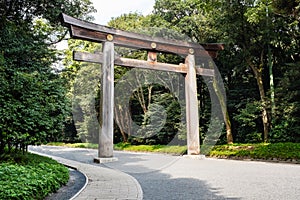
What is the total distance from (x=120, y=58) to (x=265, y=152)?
20.3 feet

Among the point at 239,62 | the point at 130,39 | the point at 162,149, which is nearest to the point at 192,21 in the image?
the point at 239,62

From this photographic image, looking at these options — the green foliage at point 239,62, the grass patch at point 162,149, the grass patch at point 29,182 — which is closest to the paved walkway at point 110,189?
the grass patch at point 29,182

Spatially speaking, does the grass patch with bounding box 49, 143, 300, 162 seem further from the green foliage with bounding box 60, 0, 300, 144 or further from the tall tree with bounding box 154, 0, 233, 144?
the tall tree with bounding box 154, 0, 233, 144

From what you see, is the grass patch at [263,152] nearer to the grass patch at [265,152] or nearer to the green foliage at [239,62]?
the grass patch at [265,152]

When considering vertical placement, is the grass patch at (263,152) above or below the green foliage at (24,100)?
below

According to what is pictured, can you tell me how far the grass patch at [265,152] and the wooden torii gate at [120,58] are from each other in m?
1.41

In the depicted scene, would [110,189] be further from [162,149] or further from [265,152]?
[162,149]

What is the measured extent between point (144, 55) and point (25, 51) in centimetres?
938

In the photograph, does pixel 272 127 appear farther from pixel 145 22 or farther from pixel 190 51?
pixel 145 22

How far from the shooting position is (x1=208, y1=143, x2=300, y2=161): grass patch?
29.0 ft

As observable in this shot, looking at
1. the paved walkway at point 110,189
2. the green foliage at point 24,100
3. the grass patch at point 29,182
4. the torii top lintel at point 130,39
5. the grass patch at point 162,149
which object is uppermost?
the torii top lintel at point 130,39

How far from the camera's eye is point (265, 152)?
9570 millimetres

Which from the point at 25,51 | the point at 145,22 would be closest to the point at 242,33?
the point at 145,22

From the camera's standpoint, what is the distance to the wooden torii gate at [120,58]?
8.52 metres
